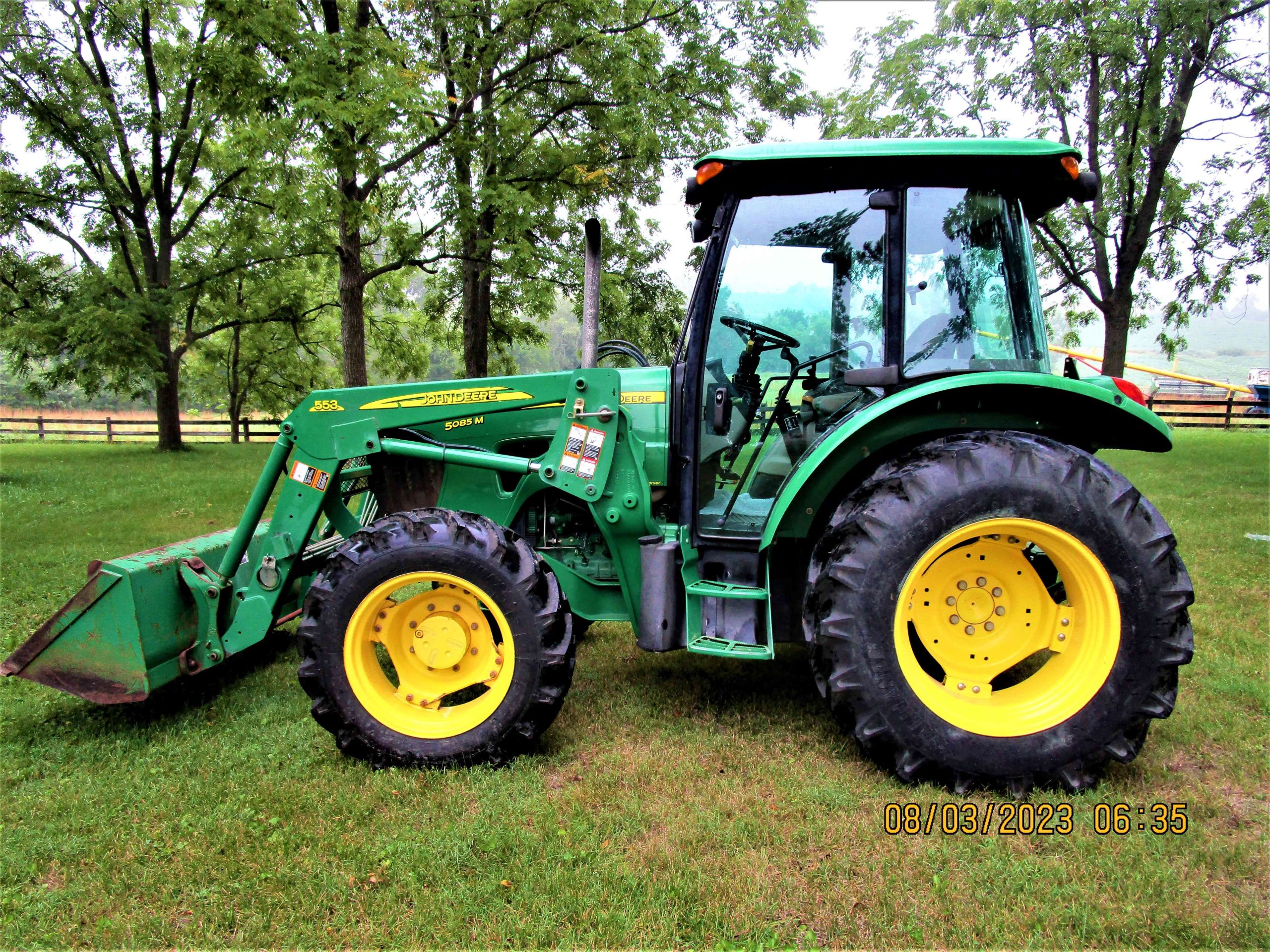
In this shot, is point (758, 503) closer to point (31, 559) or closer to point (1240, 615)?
point (1240, 615)

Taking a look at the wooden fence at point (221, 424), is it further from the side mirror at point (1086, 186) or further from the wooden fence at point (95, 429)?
the side mirror at point (1086, 186)

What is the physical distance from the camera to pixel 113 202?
1498cm

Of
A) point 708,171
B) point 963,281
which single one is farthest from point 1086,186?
point 708,171

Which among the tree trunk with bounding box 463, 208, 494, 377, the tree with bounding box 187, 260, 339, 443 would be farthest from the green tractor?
the tree with bounding box 187, 260, 339, 443

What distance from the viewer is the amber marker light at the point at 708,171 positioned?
9.78 feet

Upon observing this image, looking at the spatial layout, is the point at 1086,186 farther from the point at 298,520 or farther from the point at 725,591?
the point at 298,520

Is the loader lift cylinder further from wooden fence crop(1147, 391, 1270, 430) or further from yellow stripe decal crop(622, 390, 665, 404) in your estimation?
wooden fence crop(1147, 391, 1270, 430)

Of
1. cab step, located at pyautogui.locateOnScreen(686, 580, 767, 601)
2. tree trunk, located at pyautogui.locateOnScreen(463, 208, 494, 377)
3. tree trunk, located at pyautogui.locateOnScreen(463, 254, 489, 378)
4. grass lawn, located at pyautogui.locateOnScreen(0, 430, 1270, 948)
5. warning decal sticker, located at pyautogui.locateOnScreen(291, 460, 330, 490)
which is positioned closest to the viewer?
grass lawn, located at pyautogui.locateOnScreen(0, 430, 1270, 948)

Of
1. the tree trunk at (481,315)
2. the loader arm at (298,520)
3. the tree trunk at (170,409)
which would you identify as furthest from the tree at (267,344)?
the loader arm at (298,520)

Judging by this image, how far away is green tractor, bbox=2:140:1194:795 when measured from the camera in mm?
2711

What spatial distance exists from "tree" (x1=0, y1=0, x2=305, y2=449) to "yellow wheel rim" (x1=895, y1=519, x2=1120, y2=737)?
13.3 m

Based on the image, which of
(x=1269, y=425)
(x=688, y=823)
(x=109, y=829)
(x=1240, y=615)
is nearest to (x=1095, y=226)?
(x=1240, y=615)

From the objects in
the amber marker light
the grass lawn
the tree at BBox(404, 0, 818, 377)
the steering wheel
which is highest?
the tree at BBox(404, 0, 818, 377)

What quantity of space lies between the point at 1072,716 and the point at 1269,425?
26716mm
